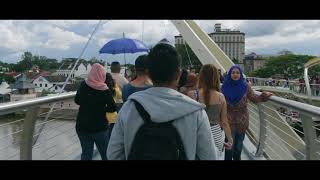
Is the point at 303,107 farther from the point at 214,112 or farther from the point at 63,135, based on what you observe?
the point at 63,135

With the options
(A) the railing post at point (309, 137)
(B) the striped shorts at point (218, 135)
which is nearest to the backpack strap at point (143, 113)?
(B) the striped shorts at point (218, 135)

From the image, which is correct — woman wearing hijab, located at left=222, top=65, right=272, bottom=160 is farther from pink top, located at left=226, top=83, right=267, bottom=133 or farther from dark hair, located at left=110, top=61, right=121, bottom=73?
dark hair, located at left=110, top=61, right=121, bottom=73

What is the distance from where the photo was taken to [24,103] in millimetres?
3834

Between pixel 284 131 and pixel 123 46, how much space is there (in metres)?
3.71

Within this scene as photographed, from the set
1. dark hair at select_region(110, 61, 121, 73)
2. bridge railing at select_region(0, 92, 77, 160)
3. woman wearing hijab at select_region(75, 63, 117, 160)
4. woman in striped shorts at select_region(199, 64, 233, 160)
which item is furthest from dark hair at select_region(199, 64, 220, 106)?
dark hair at select_region(110, 61, 121, 73)

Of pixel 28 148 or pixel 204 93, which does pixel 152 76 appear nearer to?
pixel 204 93

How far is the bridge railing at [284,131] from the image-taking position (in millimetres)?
3745

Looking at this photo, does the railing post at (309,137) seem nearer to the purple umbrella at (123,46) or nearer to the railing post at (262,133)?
the railing post at (262,133)

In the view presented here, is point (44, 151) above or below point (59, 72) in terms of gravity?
below

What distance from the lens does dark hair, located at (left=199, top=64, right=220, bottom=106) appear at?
13.8 feet

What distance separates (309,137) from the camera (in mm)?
3889

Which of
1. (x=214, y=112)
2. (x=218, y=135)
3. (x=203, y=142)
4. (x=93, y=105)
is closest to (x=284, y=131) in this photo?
(x=214, y=112)
